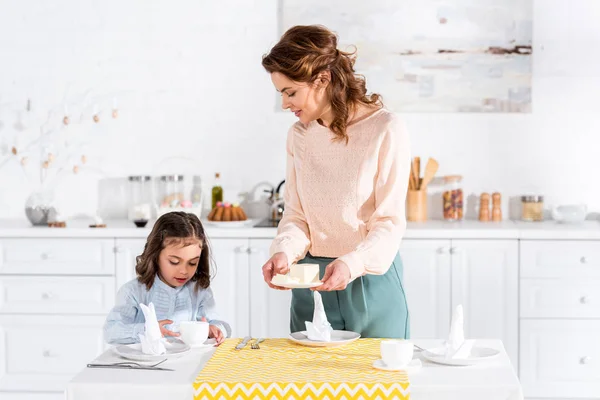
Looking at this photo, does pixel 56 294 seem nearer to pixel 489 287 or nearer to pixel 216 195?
pixel 216 195

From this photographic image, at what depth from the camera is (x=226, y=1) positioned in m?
4.15

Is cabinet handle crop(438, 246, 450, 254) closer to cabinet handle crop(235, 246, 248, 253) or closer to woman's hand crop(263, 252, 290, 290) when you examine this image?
cabinet handle crop(235, 246, 248, 253)

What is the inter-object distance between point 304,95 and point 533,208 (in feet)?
6.98

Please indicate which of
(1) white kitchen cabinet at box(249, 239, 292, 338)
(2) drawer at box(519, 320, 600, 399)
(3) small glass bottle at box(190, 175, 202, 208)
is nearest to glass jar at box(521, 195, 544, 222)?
(2) drawer at box(519, 320, 600, 399)

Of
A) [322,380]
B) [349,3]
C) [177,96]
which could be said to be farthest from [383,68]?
[322,380]

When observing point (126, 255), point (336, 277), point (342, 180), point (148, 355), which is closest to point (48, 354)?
point (126, 255)

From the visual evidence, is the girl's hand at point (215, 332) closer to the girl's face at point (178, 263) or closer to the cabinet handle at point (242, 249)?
the girl's face at point (178, 263)

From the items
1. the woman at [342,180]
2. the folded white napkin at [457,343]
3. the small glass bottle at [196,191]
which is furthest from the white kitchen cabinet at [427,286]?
the folded white napkin at [457,343]

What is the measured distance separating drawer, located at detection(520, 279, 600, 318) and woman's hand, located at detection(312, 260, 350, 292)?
1.85 metres

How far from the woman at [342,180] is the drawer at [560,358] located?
1539mm

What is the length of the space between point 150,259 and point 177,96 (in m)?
1.67

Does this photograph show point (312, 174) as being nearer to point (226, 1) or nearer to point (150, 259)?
point (150, 259)

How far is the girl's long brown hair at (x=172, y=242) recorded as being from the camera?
8.71 ft

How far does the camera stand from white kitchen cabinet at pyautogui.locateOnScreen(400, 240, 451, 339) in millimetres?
3678
